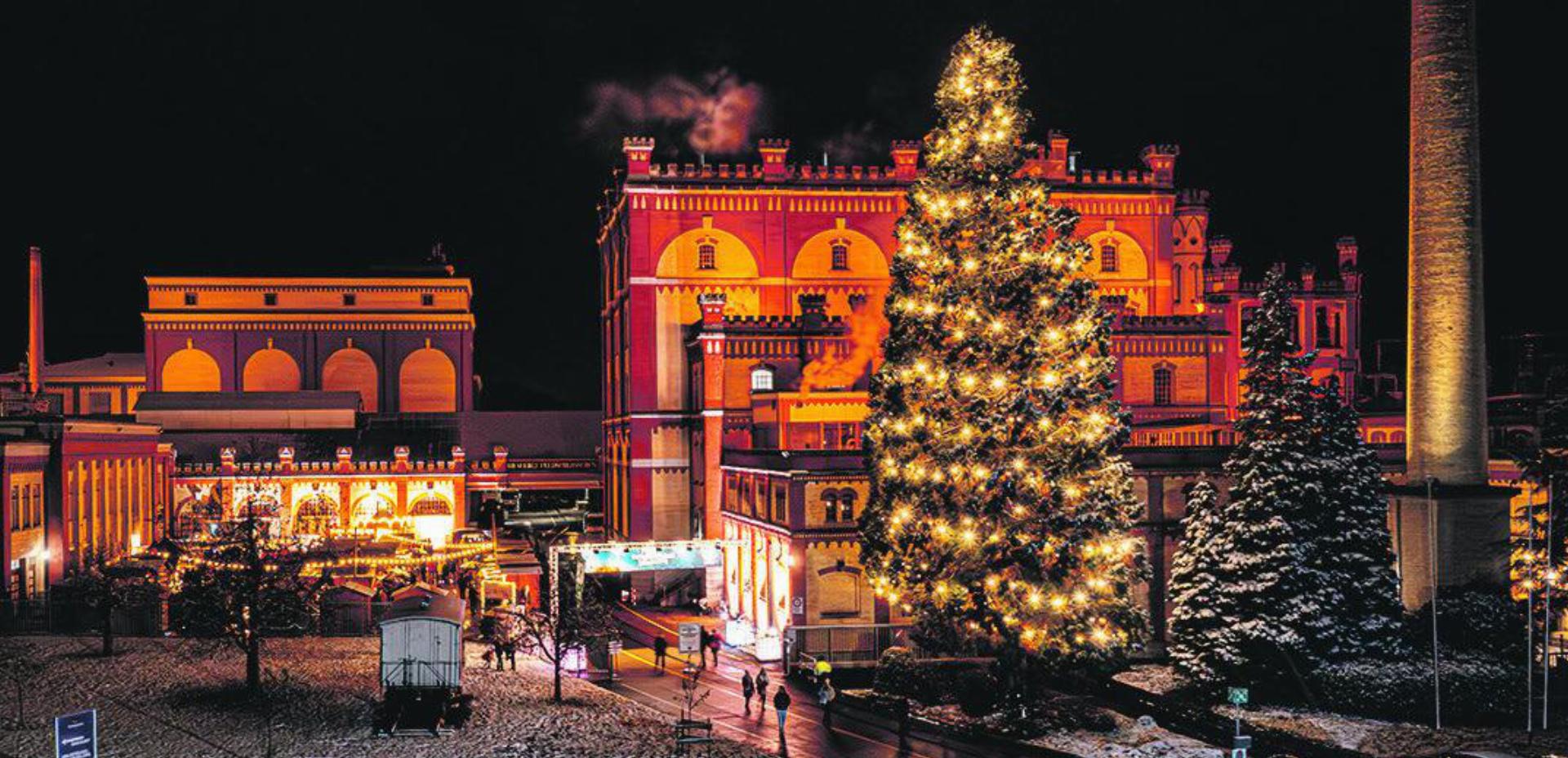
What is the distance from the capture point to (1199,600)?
3612cm

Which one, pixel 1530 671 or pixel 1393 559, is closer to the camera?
pixel 1530 671

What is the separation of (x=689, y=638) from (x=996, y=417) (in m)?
13.1

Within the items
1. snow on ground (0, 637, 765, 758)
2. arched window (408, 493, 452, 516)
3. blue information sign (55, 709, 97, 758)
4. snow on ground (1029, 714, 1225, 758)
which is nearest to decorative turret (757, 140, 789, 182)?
arched window (408, 493, 452, 516)

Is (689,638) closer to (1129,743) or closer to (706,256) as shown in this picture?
(1129,743)

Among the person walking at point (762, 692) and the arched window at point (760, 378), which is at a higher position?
the arched window at point (760, 378)

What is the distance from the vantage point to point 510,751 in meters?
29.9

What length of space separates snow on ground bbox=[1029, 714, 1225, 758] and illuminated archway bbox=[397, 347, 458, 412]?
58861 millimetres

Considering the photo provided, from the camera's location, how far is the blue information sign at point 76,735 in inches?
858

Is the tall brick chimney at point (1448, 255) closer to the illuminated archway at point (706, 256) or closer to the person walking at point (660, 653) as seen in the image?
the person walking at point (660, 653)

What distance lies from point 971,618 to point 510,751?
10499mm

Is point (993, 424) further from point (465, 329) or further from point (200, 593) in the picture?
point (465, 329)

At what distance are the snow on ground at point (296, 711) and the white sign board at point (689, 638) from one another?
140 inches

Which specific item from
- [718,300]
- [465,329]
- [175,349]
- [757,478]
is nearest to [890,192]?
[718,300]

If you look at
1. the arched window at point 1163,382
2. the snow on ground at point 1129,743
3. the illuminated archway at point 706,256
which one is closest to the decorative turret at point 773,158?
the illuminated archway at point 706,256
